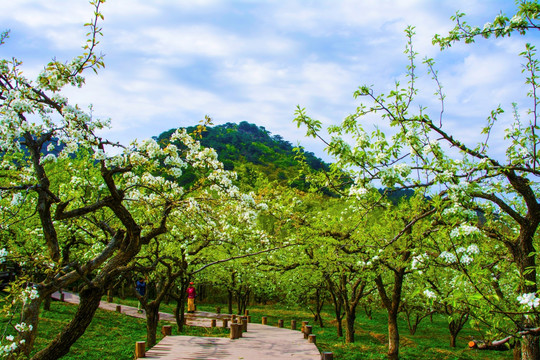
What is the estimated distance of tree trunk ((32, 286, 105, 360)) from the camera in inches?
322

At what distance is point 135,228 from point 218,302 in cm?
4109

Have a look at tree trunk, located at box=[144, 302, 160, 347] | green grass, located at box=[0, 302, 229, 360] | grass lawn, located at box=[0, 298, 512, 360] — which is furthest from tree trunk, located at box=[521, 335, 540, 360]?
green grass, located at box=[0, 302, 229, 360]

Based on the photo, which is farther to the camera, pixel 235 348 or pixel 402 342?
pixel 402 342

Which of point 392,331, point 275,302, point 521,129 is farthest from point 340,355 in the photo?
point 275,302

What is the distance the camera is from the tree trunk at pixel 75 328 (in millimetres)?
8172

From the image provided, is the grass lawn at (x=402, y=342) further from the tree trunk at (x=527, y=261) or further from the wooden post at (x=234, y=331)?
the tree trunk at (x=527, y=261)

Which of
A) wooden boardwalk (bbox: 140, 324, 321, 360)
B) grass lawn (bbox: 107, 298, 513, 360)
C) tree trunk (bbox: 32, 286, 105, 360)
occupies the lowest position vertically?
grass lawn (bbox: 107, 298, 513, 360)

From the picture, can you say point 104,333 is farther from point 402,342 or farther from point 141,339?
point 402,342

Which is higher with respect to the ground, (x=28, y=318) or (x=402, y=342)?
(x=28, y=318)

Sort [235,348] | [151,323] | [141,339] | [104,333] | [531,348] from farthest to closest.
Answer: [104,333], [141,339], [151,323], [235,348], [531,348]

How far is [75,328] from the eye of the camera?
27.8 feet

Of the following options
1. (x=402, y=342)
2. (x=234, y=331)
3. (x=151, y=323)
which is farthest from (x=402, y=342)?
(x=151, y=323)

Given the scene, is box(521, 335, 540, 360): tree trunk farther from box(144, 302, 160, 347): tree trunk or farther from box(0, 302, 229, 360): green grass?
box(0, 302, 229, 360): green grass

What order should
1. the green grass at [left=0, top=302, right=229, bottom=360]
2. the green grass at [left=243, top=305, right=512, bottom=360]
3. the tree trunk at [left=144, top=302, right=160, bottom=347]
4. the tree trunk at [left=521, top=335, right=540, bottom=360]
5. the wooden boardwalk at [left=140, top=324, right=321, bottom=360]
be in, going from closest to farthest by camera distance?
the tree trunk at [left=521, top=335, right=540, bottom=360] < the wooden boardwalk at [left=140, top=324, right=321, bottom=360] < the tree trunk at [left=144, top=302, right=160, bottom=347] < the green grass at [left=0, top=302, right=229, bottom=360] < the green grass at [left=243, top=305, right=512, bottom=360]
